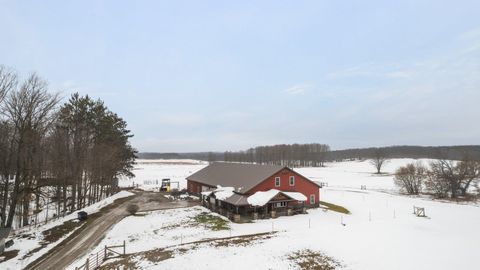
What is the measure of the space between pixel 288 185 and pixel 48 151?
29.6m

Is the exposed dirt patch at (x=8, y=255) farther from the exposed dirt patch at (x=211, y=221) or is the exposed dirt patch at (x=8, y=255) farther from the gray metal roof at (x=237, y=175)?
the gray metal roof at (x=237, y=175)

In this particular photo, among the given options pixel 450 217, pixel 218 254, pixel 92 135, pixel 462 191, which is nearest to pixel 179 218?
pixel 218 254

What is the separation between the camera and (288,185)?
130ft

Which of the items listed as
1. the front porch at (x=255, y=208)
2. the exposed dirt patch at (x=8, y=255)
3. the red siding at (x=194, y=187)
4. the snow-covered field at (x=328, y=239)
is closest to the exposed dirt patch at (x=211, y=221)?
the snow-covered field at (x=328, y=239)

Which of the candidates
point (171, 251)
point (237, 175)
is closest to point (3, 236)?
point (171, 251)

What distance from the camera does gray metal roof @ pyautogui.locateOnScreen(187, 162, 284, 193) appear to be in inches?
1516

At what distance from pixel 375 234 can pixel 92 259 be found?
23.0 meters

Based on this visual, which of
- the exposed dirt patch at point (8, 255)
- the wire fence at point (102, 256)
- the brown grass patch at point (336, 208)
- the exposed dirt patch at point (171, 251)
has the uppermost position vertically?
the exposed dirt patch at point (171, 251)

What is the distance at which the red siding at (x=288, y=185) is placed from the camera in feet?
124

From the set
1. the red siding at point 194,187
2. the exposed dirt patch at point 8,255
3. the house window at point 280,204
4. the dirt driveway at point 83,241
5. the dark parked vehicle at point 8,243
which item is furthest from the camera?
the red siding at point 194,187

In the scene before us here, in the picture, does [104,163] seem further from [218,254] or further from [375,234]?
[375,234]

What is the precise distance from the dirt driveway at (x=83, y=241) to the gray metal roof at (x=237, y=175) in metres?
7.20

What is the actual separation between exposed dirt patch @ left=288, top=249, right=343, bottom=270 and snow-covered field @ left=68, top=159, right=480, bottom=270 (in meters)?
0.49

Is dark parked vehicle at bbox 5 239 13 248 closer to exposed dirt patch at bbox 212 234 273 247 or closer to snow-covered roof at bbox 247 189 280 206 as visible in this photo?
exposed dirt patch at bbox 212 234 273 247
